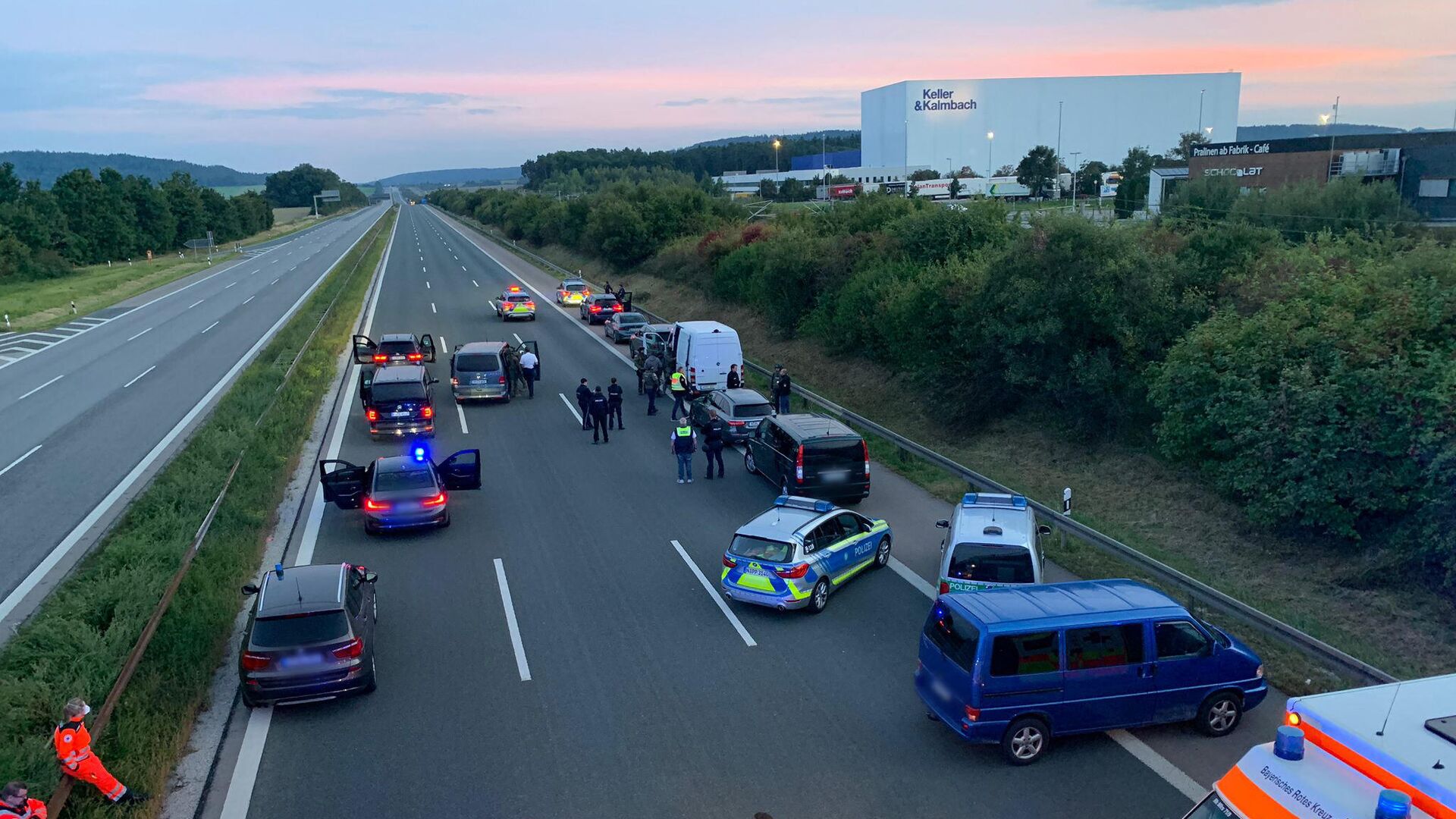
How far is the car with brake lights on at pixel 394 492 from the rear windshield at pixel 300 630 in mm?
5514

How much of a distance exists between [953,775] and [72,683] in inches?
368

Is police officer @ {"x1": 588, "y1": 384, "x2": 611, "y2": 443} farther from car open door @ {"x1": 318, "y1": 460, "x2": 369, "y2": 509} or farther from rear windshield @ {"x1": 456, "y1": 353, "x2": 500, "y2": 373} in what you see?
car open door @ {"x1": 318, "y1": 460, "x2": 369, "y2": 509}

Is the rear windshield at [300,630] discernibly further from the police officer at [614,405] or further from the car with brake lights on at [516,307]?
the car with brake lights on at [516,307]

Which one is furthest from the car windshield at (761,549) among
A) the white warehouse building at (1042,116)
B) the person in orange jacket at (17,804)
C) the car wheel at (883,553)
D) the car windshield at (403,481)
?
the white warehouse building at (1042,116)

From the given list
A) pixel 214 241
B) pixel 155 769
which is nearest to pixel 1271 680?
pixel 155 769

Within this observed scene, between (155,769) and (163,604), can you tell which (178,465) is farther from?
(155,769)

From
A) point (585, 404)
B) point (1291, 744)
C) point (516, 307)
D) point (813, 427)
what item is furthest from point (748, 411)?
point (516, 307)

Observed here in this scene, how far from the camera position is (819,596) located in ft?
43.0

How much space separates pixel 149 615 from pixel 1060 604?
11.1 m

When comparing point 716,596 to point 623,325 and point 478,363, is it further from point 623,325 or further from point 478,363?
point 623,325

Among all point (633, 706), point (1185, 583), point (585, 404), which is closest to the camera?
point (633, 706)

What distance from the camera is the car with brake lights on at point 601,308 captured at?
41875 millimetres

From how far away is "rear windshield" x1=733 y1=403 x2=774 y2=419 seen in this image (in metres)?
22.1

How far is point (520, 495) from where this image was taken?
61.0 feet
